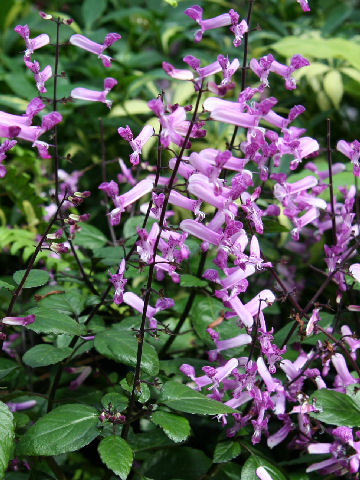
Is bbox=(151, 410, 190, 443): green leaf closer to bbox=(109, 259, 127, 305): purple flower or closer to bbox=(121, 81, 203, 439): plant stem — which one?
bbox=(121, 81, 203, 439): plant stem

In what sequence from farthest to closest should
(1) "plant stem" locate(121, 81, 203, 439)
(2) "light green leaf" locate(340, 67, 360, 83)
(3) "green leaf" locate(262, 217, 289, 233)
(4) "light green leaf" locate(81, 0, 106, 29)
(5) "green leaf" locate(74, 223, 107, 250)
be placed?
(4) "light green leaf" locate(81, 0, 106, 29)
(2) "light green leaf" locate(340, 67, 360, 83)
(5) "green leaf" locate(74, 223, 107, 250)
(3) "green leaf" locate(262, 217, 289, 233)
(1) "plant stem" locate(121, 81, 203, 439)

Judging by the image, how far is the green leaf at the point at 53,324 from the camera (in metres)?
1.03

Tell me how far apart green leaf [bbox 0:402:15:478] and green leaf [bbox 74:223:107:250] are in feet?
1.91

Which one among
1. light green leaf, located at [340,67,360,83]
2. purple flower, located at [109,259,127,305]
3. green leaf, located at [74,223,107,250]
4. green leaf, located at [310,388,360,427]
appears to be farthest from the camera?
light green leaf, located at [340,67,360,83]

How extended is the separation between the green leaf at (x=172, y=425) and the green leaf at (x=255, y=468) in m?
0.19

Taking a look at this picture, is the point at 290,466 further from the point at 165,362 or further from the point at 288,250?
the point at 288,250

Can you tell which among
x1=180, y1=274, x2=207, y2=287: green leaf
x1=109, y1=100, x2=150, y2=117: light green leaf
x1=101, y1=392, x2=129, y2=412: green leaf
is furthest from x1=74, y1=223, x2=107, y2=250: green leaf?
x1=109, y1=100, x2=150, y2=117: light green leaf

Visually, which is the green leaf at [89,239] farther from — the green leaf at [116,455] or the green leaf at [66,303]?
the green leaf at [116,455]

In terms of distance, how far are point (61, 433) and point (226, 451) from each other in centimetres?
33

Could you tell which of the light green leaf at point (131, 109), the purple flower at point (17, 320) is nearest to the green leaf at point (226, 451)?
the purple flower at point (17, 320)

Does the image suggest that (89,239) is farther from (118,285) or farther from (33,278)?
(118,285)

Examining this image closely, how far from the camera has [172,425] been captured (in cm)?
95

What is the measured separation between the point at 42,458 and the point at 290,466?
1.93 ft

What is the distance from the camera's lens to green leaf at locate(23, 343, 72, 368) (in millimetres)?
1060
